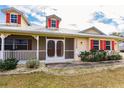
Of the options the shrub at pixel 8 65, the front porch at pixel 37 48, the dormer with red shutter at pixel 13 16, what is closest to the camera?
the shrub at pixel 8 65

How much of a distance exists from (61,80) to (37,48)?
5981 mm

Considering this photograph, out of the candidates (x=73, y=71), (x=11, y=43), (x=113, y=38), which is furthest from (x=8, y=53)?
(x=113, y=38)

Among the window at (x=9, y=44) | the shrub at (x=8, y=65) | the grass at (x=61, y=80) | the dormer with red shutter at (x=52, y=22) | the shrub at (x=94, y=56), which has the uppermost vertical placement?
the dormer with red shutter at (x=52, y=22)

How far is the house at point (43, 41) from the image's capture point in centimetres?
1642

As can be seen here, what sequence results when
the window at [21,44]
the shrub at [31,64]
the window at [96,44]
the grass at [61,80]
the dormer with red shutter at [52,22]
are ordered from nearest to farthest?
the grass at [61,80], the shrub at [31,64], the window at [21,44], the dormer with red shutter at [52,22], the window at [96,44]

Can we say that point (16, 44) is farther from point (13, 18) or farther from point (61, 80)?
point (61, 80)

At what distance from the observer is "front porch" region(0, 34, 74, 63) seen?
16758 mm

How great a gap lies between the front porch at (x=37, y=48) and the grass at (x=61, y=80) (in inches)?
176

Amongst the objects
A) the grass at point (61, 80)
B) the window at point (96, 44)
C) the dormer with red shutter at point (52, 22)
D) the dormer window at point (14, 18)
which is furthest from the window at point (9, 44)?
the window at point (96, 44)

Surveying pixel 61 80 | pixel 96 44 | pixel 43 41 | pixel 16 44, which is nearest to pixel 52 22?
pixel 43 41

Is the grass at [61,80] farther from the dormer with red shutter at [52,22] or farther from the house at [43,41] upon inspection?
the dormer with red shutter at [52,22]

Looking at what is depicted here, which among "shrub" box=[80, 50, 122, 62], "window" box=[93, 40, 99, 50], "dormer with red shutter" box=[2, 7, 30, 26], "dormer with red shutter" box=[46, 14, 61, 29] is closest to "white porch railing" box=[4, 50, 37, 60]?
"dormer with red shutter" box=[2, 7, 30, 26]

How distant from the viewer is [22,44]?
1777 cm

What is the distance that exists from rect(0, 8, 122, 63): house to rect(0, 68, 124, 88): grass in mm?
4512
